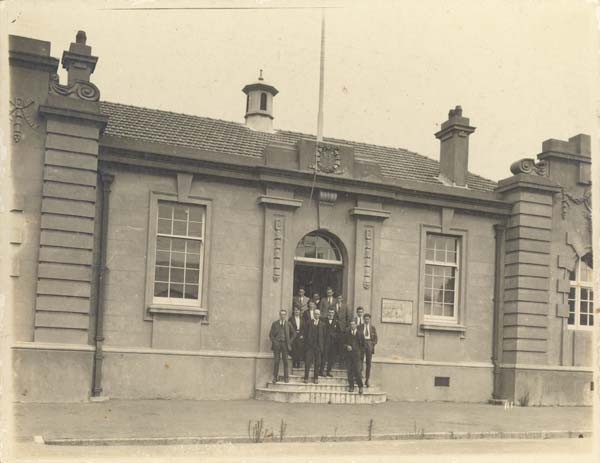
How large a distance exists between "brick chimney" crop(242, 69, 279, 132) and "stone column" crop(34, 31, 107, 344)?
25.3ft

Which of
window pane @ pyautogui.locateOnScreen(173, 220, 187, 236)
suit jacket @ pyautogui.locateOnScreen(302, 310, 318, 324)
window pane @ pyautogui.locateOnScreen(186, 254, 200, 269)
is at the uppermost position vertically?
window pane @ pyautogui.locateOnScreen(173, 220, 187, 236)

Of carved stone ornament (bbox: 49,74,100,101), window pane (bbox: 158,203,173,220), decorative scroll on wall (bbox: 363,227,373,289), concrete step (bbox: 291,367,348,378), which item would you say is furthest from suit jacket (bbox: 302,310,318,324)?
carved stone ornament (bbox: 49,74,100,101)

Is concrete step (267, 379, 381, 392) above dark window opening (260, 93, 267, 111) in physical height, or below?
below

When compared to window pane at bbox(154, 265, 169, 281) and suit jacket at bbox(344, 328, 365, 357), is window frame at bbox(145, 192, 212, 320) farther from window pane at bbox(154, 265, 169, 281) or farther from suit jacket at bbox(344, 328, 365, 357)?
suit jacket at bbox(344, 328, 365, 357)

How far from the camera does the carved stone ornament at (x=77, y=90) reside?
14430mm

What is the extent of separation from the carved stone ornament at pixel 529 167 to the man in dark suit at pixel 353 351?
6040mm

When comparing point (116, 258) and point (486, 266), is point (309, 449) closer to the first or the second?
point (116, 258)

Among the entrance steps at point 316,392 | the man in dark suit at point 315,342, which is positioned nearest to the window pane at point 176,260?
the man in dark suit at point 315,342

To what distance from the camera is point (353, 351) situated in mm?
15938

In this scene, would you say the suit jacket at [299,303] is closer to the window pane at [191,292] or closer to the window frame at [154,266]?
the window frame at [154,266]

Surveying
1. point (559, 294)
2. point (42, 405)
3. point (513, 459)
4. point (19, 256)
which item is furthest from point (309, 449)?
point (559, 294)

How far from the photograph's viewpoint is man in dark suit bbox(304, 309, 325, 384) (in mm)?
16078

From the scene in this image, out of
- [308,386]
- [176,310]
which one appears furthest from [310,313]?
[176,310]

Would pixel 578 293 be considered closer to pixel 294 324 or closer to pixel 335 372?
pixel 335 372
